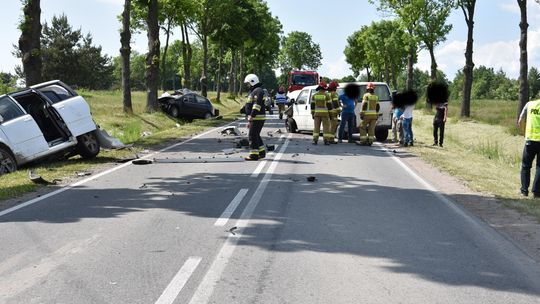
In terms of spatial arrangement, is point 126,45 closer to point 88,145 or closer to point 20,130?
point 88,145

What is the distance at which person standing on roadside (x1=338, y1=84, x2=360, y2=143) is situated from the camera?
18.0m

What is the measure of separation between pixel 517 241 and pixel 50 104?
10.1m

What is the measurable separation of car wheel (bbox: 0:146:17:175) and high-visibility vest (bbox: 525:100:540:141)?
32.7ft

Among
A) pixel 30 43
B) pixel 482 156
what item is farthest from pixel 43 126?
pixel 482 156

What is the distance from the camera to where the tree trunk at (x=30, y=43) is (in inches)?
639

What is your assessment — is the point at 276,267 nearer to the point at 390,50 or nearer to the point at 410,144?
the point at 410,144

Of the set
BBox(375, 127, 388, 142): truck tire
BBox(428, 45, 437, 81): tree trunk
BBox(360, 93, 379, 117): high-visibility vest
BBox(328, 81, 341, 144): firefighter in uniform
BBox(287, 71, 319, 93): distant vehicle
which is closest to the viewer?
BBox(360, 93, 379, 117): high-visibility vest

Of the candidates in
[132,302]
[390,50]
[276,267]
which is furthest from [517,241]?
[390,50]

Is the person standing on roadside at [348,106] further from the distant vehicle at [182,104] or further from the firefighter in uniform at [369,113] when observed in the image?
the distant vehicle at [182,104]

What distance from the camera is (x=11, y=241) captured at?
6098 millimetres

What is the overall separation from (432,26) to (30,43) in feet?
99.3

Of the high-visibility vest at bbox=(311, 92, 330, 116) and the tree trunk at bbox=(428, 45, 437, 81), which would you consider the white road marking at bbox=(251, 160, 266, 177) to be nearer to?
the high-visibility vest at bbox=(311, 92, 330, 116)

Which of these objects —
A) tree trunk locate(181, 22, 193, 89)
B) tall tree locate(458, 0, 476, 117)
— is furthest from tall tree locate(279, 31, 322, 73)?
tall tree locate(458, 0, 476, 117)

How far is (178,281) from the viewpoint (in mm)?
4754
